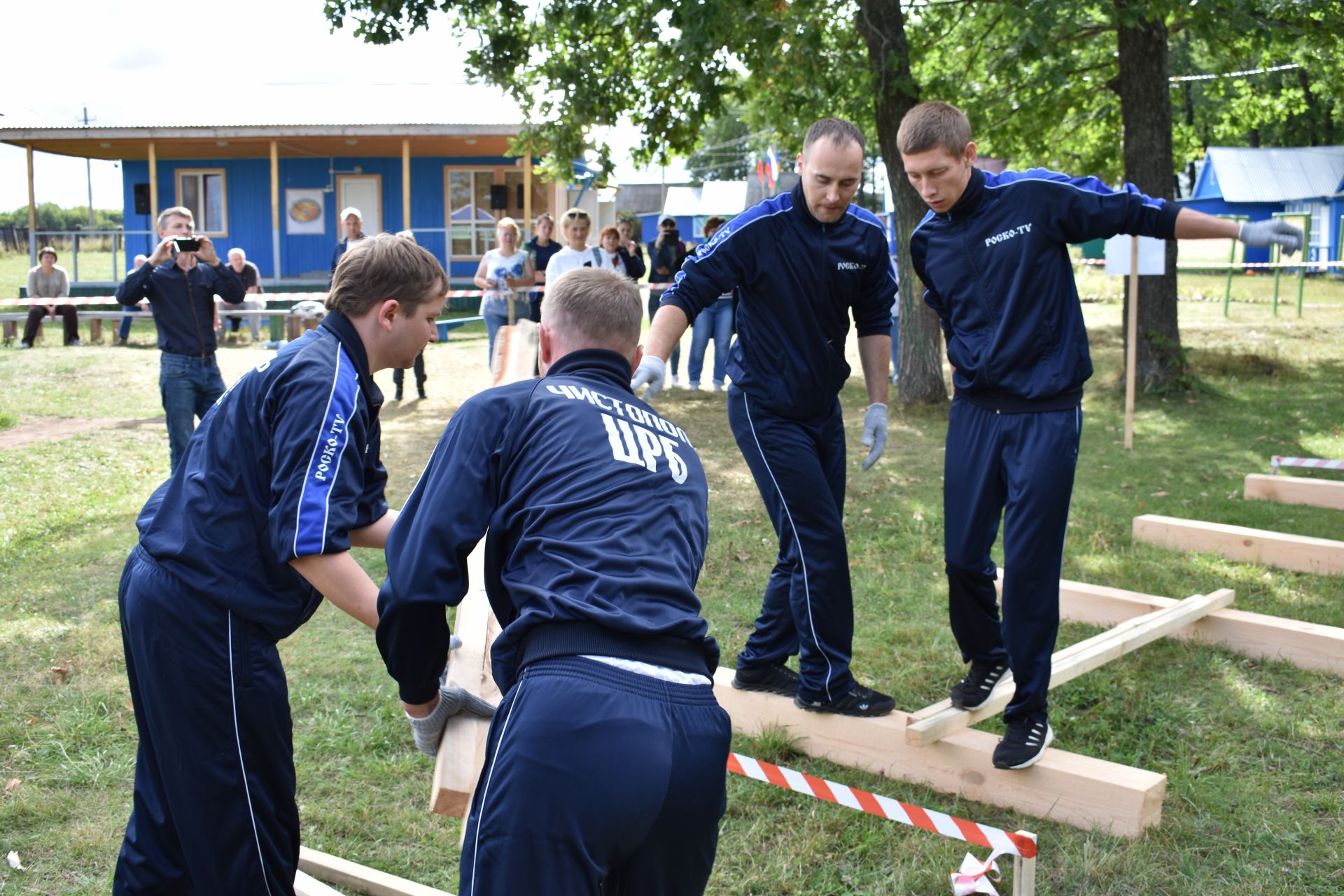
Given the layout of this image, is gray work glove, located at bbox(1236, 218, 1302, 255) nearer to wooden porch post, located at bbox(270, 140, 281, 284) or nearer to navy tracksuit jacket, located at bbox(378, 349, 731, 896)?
navy tracksuit jacket, located at bbox(378, 349, 731, 896)

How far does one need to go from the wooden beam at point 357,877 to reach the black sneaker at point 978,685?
2.07m

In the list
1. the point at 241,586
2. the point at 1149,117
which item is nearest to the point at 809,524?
the point at 241,586

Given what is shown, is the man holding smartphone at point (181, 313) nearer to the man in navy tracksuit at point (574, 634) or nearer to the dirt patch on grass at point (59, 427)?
the dirt patch on grass at point (59, 427)

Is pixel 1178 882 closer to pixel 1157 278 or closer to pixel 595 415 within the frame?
pixel 595 415

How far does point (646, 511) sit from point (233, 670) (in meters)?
1.13

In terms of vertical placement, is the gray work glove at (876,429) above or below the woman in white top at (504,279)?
below

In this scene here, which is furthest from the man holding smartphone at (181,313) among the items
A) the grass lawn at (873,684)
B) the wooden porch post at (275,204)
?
the wooden porch post at (275,204)

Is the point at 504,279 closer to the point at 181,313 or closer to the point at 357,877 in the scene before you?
the point at 181,313

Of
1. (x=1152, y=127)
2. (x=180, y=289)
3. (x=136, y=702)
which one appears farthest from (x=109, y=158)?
(x=136, y=702)

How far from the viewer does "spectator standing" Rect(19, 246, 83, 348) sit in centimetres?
1897

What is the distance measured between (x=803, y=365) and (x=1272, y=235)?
5.56 ft

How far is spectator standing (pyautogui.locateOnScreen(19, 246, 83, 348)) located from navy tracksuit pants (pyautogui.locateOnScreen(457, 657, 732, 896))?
18785 millimetres

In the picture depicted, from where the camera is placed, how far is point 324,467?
247cm

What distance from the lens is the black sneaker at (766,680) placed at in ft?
15.7
